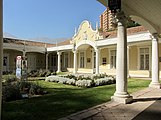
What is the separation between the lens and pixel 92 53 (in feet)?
75.0

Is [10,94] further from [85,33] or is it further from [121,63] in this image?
[85,33]

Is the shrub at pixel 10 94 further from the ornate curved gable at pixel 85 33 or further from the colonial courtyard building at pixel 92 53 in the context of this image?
the ornate curved gable at pixel 85 33

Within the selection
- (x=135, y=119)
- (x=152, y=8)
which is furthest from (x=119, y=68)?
(x=152, y=8)

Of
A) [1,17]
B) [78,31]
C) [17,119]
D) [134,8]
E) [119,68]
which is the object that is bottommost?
[17,119]

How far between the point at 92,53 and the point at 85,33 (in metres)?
2.60

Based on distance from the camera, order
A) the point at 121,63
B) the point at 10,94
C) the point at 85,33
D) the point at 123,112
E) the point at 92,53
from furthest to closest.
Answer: the point at 92,53 < the point at 85,33 < the point at 10,94 < the point at 121,63 < the point at 123,112

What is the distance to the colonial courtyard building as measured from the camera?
17.5 meters

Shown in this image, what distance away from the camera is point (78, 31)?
2350cm

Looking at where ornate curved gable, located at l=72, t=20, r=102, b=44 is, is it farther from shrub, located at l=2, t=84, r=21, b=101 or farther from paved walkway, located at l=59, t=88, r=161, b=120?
paved walkway, located at l=59, t=88, r=161, b=120

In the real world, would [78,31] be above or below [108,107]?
above

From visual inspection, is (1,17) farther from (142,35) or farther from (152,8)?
(142,35)

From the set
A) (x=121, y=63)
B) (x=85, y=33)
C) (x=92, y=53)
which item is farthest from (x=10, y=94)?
(x=92, y=53)

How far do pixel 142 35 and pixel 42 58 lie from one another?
17.8m

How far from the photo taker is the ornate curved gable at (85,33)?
2081 centimetres
